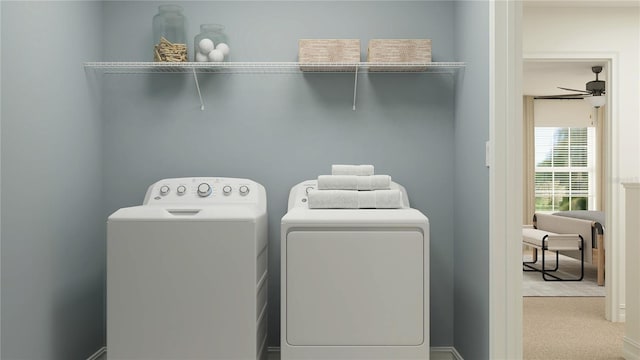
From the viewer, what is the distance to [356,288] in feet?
6.21

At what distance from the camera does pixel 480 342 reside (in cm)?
216

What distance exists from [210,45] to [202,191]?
0.76 m

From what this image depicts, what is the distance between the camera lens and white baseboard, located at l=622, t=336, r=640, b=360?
260 centimetres

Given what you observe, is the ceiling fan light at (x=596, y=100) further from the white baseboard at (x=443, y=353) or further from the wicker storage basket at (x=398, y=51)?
the white baseboard at (x=443, y=353)

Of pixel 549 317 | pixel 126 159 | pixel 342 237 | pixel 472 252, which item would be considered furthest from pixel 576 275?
pixel 126 159

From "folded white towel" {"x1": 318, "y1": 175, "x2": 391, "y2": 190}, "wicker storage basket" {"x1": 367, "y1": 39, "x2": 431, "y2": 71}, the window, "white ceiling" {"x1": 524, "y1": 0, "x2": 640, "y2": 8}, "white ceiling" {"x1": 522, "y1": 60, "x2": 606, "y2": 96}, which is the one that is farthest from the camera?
the window

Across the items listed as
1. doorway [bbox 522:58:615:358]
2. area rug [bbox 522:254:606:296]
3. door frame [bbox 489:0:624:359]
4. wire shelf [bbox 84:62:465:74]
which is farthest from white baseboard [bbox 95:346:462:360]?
doorway [bbox 522:58:615:358]

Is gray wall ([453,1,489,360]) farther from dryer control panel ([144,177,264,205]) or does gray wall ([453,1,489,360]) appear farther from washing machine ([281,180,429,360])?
dryer control panel ([144,177,264,205])

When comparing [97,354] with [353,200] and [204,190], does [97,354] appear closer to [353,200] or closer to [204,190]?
[204,190]

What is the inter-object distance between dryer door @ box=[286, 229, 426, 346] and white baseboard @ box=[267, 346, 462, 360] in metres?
0.82

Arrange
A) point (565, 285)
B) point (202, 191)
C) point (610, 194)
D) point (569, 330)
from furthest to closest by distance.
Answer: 1. point (565, 285)
2. point (610, 194)
3. point (569, 330)
4. point (202, 191)

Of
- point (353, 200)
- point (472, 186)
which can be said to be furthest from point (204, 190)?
point (472, 186)

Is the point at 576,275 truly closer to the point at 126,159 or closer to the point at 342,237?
the point at 342,237

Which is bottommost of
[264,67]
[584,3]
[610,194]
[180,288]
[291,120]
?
[180,288]
